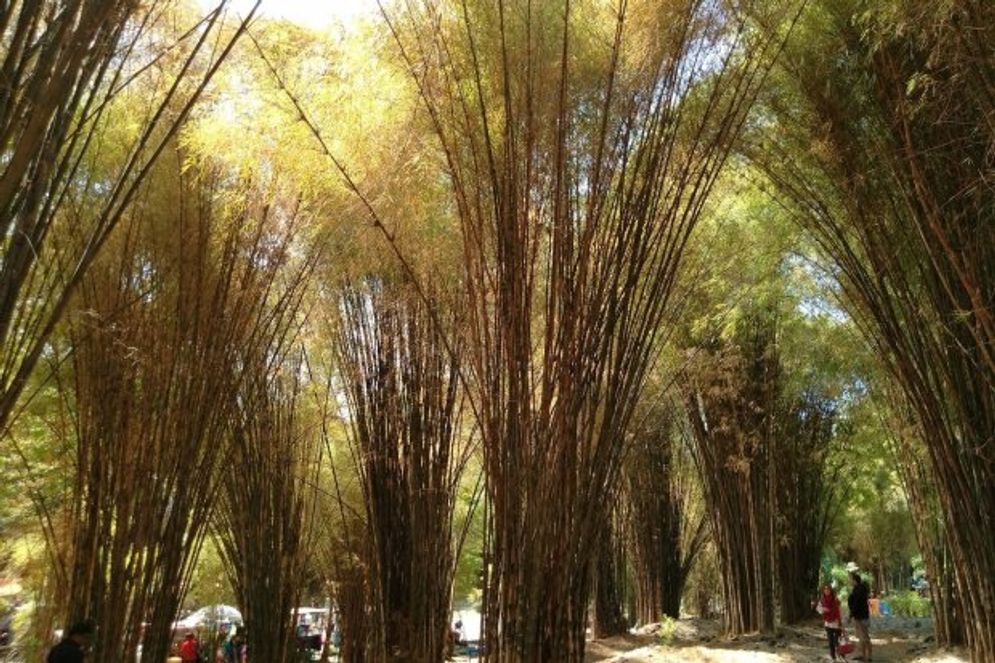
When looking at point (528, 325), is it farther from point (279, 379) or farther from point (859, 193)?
point (279, 379)

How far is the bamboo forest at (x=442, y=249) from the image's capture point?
293cm

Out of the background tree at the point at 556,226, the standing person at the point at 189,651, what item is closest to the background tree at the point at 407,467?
the background tree at the point at 556,226

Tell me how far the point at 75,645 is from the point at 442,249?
2.38 meters

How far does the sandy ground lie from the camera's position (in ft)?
22.3

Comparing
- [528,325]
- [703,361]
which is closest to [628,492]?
[703,361]

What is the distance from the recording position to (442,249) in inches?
165

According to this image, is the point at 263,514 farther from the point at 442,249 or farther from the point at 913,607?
the point at 913,607

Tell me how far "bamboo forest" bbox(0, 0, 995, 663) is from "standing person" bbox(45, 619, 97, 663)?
0.07 feet

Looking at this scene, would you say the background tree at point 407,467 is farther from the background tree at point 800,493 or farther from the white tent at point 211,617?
the white tent at point 211,617

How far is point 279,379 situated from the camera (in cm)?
623

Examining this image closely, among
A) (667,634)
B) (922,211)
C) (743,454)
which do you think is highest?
(922,211)

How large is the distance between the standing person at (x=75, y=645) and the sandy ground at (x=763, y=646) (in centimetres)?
464

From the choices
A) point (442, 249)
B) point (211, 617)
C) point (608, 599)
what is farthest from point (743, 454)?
point (211, 617)

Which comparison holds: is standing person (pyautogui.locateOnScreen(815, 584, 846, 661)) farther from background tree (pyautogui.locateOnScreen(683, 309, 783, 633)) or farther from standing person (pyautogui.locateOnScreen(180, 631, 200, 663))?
standing person (pyautogui.locateOnScreen(180, 631, 200, 663))
